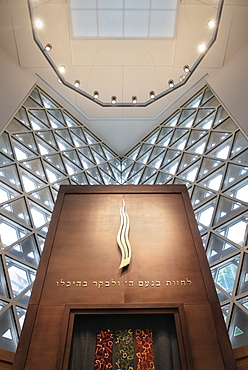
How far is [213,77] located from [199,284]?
14.0m

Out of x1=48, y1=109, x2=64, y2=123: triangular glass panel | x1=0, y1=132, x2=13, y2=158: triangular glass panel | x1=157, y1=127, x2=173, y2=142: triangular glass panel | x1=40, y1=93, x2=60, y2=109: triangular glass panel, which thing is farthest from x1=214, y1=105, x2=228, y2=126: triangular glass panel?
x1=40, y1=93, x2=60, y2=109: triangular glass panel

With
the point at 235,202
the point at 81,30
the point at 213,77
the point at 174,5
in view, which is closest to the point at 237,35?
the point at 213,77

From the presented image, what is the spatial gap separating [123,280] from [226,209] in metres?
5.33

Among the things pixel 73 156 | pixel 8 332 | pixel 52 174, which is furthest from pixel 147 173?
pixel 8 332

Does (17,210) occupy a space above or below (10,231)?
above

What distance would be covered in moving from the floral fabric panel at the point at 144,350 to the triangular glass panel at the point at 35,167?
335 inches

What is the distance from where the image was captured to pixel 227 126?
39.1 ft

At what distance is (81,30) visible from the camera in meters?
15.8

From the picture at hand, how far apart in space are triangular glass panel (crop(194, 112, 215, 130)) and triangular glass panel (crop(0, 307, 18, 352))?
41.4 ft

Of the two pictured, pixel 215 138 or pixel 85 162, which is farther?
pixel 85 162

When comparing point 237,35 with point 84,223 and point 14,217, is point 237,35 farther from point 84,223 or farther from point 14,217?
point 14,217

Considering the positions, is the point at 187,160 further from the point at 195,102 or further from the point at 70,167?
the point at 70,167

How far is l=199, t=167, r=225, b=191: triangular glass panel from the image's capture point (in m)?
10.5

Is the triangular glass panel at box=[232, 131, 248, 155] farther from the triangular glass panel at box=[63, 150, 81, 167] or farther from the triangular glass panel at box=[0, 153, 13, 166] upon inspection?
the triangular glass panel at box=[0, 153, 13, 166]
